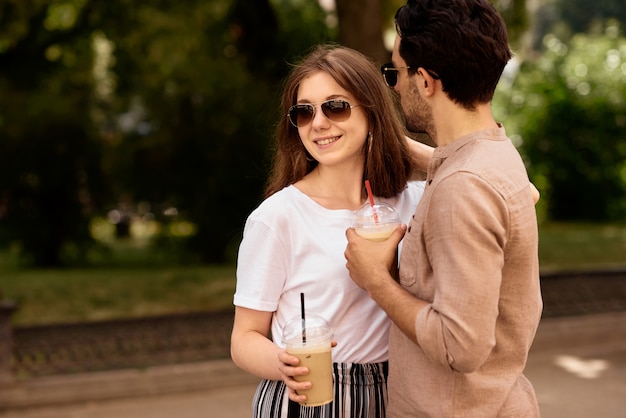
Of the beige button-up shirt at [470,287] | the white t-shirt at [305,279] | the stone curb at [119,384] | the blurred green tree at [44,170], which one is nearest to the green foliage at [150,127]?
the blurred green tree at [44,170]

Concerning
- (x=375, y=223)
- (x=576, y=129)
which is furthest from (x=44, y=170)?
(x=576, y=129)

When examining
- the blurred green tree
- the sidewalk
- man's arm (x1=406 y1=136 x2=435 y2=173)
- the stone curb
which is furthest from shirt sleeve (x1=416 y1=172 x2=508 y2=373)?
the blurred green tree

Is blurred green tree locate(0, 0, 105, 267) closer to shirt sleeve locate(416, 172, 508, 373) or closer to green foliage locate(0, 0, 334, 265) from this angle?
green foliage locate(0, 0, 334, 265)

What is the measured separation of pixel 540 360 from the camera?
7.05m

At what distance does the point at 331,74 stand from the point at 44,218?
10.8 meters

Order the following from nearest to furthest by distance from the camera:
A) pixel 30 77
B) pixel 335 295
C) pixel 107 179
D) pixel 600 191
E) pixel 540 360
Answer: pixel 335 295 → pixel 540 360 → pixel 107 179 → pixel 30 77 → pixel 600 191

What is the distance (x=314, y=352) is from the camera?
198 centimetres

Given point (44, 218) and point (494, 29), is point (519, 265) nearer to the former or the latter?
point (494, 29)

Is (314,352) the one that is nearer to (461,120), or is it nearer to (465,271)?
(465,271)

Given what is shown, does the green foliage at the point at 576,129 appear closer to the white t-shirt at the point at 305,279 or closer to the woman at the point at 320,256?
the woman at the point at 320,256

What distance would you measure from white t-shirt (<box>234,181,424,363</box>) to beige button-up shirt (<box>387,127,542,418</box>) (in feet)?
Answer: 0.73

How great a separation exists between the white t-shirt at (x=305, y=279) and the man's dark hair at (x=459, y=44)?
1.86 ft

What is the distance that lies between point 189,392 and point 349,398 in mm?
4442

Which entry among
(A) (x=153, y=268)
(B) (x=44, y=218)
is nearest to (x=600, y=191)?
(A) (x=153, y=268)
